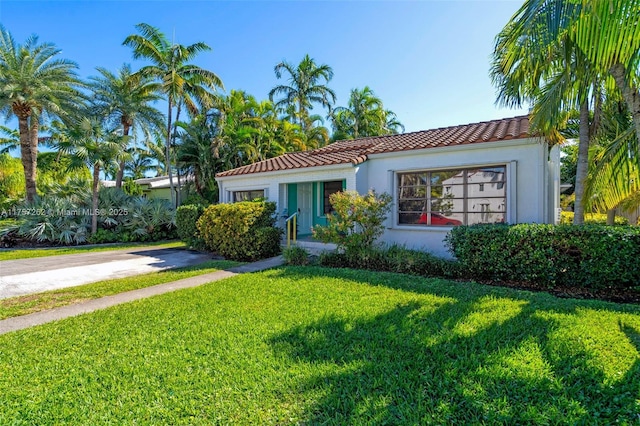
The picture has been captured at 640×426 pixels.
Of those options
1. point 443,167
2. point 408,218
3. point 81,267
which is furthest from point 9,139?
point 443,167

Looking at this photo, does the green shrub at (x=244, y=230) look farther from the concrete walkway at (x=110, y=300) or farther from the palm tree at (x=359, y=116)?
the palm tree at (x=359, y=116)

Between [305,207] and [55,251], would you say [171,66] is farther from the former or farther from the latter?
[305,207]

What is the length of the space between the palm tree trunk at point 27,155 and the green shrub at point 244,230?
42.7ft

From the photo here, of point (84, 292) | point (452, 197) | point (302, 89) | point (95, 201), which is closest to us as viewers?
point (84, 292)

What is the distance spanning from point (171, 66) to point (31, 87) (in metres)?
7.25

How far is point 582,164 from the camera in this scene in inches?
297

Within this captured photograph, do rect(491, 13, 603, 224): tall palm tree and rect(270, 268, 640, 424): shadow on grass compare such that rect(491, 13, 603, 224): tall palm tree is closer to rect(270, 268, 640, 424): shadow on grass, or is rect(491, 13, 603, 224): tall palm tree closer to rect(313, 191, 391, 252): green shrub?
rect(313, 191, 391, 252): green shrub

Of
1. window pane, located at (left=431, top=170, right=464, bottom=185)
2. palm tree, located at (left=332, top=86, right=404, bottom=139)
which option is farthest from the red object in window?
palm tree, located at (left=332, top=86, right=404, bottom=139)

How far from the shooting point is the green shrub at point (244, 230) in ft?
35.6

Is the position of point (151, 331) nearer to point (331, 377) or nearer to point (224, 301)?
point (224, 301)

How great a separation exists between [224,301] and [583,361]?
216 inches

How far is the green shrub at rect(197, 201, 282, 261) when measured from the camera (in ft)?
35.6

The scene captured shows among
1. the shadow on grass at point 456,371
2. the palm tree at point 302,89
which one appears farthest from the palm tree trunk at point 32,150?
the shadow on grass at point 456,371

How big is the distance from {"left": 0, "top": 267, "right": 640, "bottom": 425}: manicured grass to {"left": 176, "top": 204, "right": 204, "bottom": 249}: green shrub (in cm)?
787
